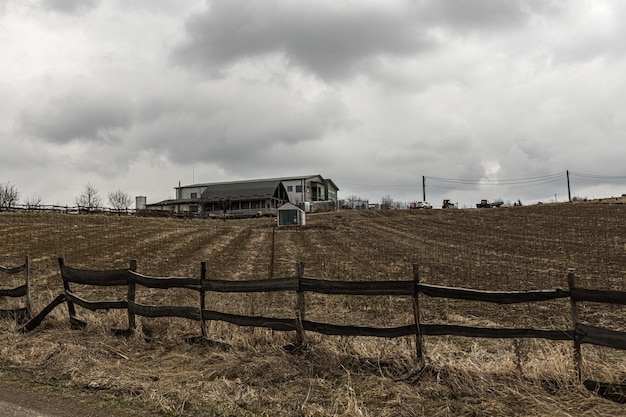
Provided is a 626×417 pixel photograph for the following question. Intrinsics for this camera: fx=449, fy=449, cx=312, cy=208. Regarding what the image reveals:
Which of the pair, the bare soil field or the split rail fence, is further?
the split rail fence

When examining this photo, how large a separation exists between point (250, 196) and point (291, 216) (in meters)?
40.8

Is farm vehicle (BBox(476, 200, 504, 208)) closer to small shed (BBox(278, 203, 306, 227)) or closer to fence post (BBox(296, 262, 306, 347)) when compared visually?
small shed (BBox(278, 203, 306, 227))

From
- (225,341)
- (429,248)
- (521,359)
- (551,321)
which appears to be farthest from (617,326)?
(429,248)

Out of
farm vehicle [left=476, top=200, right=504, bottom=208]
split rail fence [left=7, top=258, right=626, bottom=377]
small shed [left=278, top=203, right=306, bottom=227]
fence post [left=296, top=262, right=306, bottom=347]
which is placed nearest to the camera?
split rail fence [left=7, top=258, right=626, bottom=377]

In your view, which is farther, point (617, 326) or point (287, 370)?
point (617, 326)

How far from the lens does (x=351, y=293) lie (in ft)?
24.7

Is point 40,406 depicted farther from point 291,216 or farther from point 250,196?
point 250,196

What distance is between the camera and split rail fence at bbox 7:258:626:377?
5.97 meters

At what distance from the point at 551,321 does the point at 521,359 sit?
4933 mm

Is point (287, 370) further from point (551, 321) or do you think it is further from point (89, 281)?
point (551, 321)

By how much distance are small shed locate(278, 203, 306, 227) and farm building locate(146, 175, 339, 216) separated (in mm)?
32778

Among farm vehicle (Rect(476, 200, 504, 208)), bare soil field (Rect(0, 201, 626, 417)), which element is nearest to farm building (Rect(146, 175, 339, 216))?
farm vehicle (Rect(476, 200, 504, 208))

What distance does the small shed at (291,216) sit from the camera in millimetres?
53500

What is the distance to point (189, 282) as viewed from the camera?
28.2 feet
